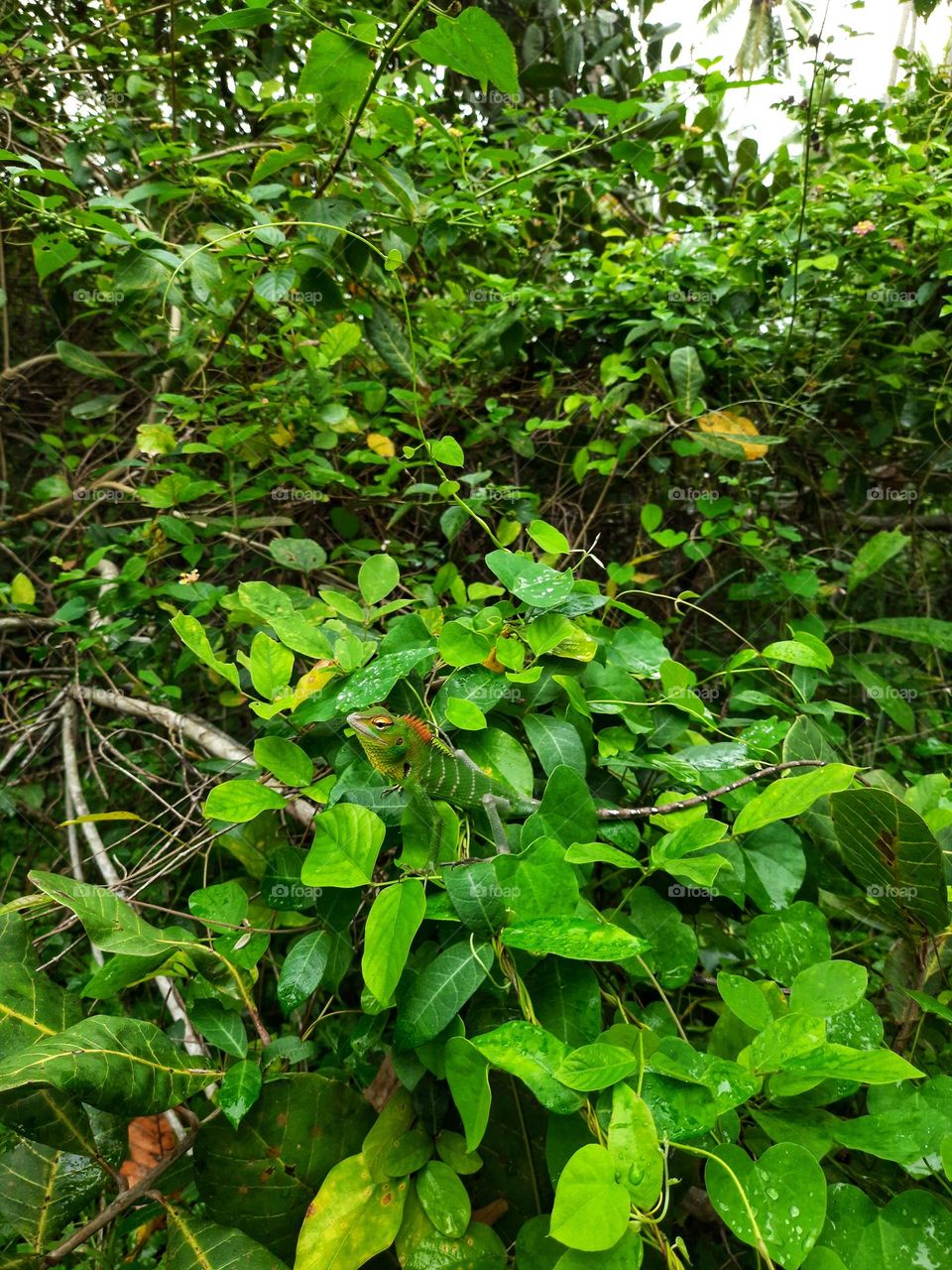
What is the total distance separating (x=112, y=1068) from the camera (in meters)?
0.50

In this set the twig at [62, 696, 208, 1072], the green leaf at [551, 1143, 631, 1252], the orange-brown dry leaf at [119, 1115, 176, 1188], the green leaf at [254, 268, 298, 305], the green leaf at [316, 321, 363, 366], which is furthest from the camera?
the green leaf at [316, 321, 363, 366]

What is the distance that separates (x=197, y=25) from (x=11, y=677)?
1.54 meters

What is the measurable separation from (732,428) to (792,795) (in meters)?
1.14

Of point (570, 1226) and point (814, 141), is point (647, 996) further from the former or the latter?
point (814, 141)

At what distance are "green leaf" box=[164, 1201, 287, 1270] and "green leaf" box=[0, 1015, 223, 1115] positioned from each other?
101mm

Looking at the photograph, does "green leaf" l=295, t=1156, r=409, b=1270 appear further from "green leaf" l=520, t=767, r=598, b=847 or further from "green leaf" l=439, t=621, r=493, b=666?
"green leaf" l=439, t=621, r=493, b=666

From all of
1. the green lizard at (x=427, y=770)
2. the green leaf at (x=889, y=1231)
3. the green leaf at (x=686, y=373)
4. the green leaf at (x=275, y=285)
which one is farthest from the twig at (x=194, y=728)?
the green leaf at (x=686, y=373)

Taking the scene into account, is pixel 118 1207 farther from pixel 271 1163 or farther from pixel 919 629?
pixel 919 629

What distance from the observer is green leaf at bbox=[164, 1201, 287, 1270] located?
52 cm

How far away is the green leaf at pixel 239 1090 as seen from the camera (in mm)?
537

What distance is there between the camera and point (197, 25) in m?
1.58

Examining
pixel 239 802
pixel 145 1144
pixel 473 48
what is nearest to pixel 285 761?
pixel 239 802

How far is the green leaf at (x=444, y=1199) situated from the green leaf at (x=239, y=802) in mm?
307

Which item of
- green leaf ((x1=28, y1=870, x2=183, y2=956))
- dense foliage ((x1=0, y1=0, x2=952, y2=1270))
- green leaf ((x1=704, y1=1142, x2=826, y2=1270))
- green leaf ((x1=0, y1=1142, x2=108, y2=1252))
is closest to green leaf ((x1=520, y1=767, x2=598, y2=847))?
dense foliage ((x1=0, y1=0, x2=952, y2=1270))
